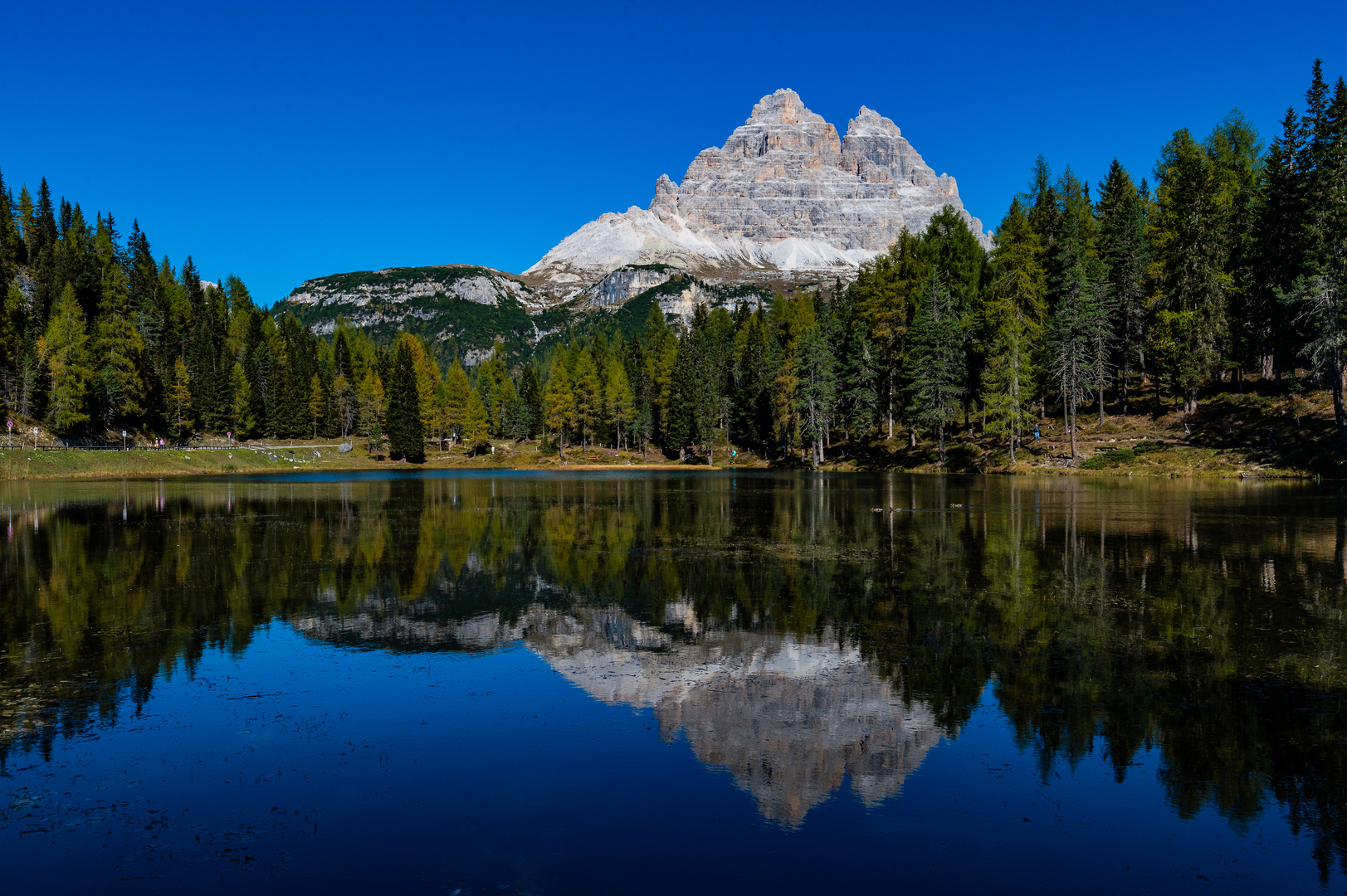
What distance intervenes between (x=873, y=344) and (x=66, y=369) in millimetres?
89026

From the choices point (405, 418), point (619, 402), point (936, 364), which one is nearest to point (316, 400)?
point (405, 418)

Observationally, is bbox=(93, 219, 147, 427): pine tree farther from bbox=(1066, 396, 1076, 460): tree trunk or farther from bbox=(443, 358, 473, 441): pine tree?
bbox=(1066, 396, 1076, 460): tree trunk

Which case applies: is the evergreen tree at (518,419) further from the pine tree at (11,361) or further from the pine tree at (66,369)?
the pine tree at (11,361)

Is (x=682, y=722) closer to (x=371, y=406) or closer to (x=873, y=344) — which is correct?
(x=873, y=344)

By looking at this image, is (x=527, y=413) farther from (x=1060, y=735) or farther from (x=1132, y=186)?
(x=1060, y=735)

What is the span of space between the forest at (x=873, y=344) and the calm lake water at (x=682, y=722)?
42.4m

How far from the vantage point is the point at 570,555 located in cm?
2397

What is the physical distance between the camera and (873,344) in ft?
274

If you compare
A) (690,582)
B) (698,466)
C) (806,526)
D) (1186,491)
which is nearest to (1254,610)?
(690,582)

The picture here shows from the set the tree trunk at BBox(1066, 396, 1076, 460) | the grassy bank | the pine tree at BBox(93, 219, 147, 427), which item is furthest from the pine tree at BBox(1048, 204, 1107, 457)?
Answer: the pine tree at BBox(93, 219, 147, 427)

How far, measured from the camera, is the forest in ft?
187

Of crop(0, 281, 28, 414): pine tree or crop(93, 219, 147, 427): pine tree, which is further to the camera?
crop(93, 219, 147, 427): pine tree

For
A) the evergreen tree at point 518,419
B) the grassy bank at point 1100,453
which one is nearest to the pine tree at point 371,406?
the grassy bank at point 1100,453

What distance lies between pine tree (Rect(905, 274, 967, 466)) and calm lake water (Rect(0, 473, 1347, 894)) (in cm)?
4555
